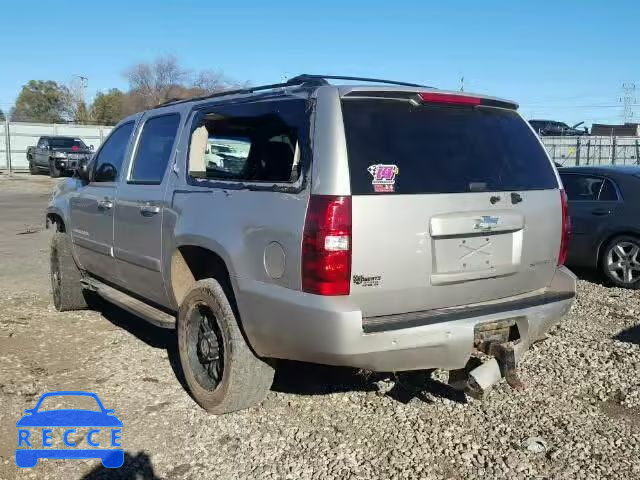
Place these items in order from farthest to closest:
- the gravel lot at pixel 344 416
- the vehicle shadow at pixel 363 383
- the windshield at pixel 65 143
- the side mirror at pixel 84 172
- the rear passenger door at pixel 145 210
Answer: the windshield at pixel 65 143 < the side mirror at pixel 84 172 < the rear passenger door at pixel 145 210 < the vehicle shadow at pixel 363 383 < the gravel lot at pixel 344 416

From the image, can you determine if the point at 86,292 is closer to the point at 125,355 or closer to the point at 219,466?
the point at 125,355

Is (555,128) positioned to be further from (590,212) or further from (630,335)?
(630,335)

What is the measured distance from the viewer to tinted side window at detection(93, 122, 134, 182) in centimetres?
523

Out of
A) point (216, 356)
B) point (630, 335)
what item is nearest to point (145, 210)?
point (216, 356)

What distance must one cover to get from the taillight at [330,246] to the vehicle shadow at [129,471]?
1.34 m

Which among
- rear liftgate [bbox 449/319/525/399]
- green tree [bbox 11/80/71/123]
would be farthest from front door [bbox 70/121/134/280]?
green tree [bbox 11/80/71/123]

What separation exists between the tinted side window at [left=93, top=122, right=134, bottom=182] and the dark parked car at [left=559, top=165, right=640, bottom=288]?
5417 mm

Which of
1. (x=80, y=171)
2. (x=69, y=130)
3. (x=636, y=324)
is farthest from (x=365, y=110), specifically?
(x=69, y=130)

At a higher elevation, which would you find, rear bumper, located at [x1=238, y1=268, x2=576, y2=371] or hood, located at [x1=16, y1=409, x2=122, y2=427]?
rear bumper, located at [x1=238, y1=268, x2=576, y2=371]

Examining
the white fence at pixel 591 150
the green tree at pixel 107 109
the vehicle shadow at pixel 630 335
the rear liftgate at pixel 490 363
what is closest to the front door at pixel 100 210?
the rear liftgate at pixel 490 363

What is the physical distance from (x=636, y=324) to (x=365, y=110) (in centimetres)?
399

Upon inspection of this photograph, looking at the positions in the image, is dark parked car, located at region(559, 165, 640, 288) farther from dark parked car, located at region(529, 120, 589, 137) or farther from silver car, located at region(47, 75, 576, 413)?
dark parked car, located at region(529, 120, 589, 137)

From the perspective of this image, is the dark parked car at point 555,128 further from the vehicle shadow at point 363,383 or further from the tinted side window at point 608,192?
the vehicle shadow at point 363,383

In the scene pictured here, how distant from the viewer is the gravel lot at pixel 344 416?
11.0ft
